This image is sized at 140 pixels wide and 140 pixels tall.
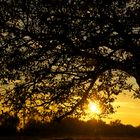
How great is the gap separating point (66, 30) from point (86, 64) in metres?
2.89

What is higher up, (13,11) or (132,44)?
(13,11)

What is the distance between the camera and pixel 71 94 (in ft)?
88.7

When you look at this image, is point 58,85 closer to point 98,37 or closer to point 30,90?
point 30,90

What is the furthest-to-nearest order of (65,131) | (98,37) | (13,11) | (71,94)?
(65,131), (71,94), (13,11), (98,37)

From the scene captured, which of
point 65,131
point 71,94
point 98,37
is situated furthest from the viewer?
point 65,131

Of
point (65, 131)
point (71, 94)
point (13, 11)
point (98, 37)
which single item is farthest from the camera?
point (65, 131)

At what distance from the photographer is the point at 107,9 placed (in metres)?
23.5

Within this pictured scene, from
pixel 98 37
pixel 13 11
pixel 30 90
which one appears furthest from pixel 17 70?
pixel 98 37

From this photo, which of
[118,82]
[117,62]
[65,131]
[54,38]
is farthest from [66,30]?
[65,131]

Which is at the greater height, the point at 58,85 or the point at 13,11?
the point at 13,11

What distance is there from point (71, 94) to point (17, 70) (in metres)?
3.00

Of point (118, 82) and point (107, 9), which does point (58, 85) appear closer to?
point (118, 82)

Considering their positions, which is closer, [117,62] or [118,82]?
[117,62]

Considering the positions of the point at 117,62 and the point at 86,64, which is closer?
the point at 117,62
